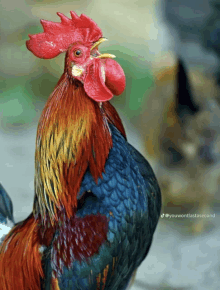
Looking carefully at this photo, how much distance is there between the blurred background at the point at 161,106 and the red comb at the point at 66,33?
2.54 feet

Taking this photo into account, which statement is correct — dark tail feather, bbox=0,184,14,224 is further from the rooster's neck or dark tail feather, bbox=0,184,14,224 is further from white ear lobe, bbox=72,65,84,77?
white ear lobe, bbox=72,65,84,77

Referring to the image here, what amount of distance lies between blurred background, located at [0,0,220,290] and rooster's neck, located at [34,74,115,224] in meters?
0.82

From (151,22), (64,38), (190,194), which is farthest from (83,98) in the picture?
(190,194)

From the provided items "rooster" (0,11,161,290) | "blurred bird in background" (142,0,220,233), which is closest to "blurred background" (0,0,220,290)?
"blurred bird in background" (142,0,220,233)

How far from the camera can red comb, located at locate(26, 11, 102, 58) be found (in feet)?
4.82

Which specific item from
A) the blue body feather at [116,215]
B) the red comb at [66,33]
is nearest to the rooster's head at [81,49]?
the red comb at [66,33]

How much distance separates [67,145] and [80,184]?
198mm

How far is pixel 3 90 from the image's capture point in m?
2.30

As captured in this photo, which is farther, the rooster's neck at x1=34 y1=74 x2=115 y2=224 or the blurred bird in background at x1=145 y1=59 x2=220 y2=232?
the blurred bird in background at x1=145 y1=59 x2=220 y2=232

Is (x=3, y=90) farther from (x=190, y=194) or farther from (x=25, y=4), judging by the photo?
(x=190, y=194)

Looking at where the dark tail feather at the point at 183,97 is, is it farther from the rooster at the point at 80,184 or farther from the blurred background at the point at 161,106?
the rooster at the point at 80,184

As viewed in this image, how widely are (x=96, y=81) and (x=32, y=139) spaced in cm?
105

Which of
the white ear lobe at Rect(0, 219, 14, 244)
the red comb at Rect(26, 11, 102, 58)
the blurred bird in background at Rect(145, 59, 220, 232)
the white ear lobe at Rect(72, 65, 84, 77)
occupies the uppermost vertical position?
the red comb at Rect(26, 11, 102, 58)

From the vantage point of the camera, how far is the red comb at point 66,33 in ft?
4.82
